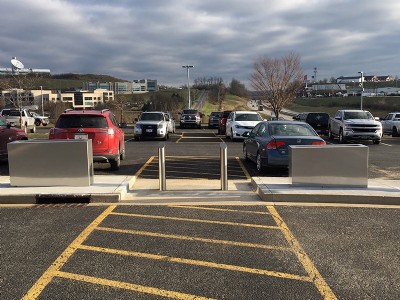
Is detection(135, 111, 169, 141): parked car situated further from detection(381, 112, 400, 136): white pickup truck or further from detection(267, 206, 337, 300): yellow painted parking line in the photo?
detection(267, 206, 337, 300): yellow painted parking line

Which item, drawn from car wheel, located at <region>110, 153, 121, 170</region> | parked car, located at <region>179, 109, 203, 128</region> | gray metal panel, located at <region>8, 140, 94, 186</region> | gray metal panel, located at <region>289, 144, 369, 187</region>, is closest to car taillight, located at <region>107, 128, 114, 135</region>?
car wheel, located at <region>110, 153, 121, 170</region>

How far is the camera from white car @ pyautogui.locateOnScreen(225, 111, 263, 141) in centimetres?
2095

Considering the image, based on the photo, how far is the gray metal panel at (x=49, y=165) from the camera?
8102 mm

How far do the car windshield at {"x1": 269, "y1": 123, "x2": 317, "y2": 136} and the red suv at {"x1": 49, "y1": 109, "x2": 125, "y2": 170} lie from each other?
13.8 feet

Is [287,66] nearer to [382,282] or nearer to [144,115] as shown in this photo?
[144,115]

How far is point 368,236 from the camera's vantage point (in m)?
5.43

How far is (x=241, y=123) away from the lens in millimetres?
21203

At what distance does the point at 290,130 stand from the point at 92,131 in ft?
16.8

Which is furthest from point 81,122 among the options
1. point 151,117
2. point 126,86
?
point 126,86

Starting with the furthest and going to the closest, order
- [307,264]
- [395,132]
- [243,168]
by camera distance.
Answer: [395,132], [243,168], [307,264]

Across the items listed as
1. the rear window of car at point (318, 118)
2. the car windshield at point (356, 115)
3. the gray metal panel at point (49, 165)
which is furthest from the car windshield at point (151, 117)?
the gray metal panel at point (49, 165)

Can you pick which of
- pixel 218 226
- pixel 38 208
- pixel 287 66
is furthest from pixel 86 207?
pixel 287 66

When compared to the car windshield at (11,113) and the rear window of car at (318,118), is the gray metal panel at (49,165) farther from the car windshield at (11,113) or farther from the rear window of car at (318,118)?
the car windshield at (11,113)

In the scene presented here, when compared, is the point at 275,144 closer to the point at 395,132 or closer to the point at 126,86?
the point at 395,132
